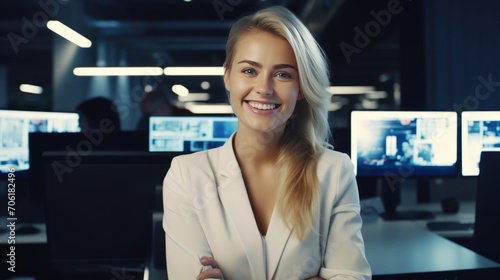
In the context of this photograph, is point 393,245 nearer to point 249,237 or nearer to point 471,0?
point 249,237

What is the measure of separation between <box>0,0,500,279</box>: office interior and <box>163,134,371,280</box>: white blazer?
193 millimetres

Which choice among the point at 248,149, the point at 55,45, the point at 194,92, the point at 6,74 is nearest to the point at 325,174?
the point at 248,149

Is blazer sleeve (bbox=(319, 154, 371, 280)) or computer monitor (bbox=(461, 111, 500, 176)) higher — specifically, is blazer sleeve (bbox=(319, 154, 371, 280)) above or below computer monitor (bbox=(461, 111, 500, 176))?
below

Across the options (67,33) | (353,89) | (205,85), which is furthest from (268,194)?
(353,89)

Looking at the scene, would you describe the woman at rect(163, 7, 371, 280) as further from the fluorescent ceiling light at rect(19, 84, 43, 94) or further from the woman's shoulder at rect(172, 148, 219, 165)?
the fluorescent ceiling light at rect(19, 84, 43, 94)

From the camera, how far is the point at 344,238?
1.50m

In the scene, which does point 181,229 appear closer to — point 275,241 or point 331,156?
point 275,241

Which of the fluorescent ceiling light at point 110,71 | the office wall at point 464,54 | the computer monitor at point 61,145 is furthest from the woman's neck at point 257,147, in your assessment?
the fluorescent ceiling light at point 110,71

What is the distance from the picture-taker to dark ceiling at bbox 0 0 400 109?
27.0ft

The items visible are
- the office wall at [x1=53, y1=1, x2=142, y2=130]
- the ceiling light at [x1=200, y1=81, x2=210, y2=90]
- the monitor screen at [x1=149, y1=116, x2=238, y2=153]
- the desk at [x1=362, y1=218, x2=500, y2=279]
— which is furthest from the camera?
the ceiling light at [x1=200, y1=81, x2=210, y2=90]

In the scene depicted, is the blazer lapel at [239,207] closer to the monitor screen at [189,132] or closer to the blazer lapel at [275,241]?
the blazer lapel at [275,241]

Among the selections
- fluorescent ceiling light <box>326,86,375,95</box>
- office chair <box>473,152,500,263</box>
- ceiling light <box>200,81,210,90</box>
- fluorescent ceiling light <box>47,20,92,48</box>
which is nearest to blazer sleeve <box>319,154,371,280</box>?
office chair <box>473,152,500,263</box>

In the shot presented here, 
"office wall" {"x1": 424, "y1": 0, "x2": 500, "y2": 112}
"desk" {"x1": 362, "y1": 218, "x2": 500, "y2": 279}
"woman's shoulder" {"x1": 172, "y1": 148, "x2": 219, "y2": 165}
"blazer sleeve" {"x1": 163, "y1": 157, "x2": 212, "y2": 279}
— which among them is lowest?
"desk" {"x1": 362, "y1": 218, "x2": 500, "y2": 279}

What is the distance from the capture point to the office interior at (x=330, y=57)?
3.11 m
